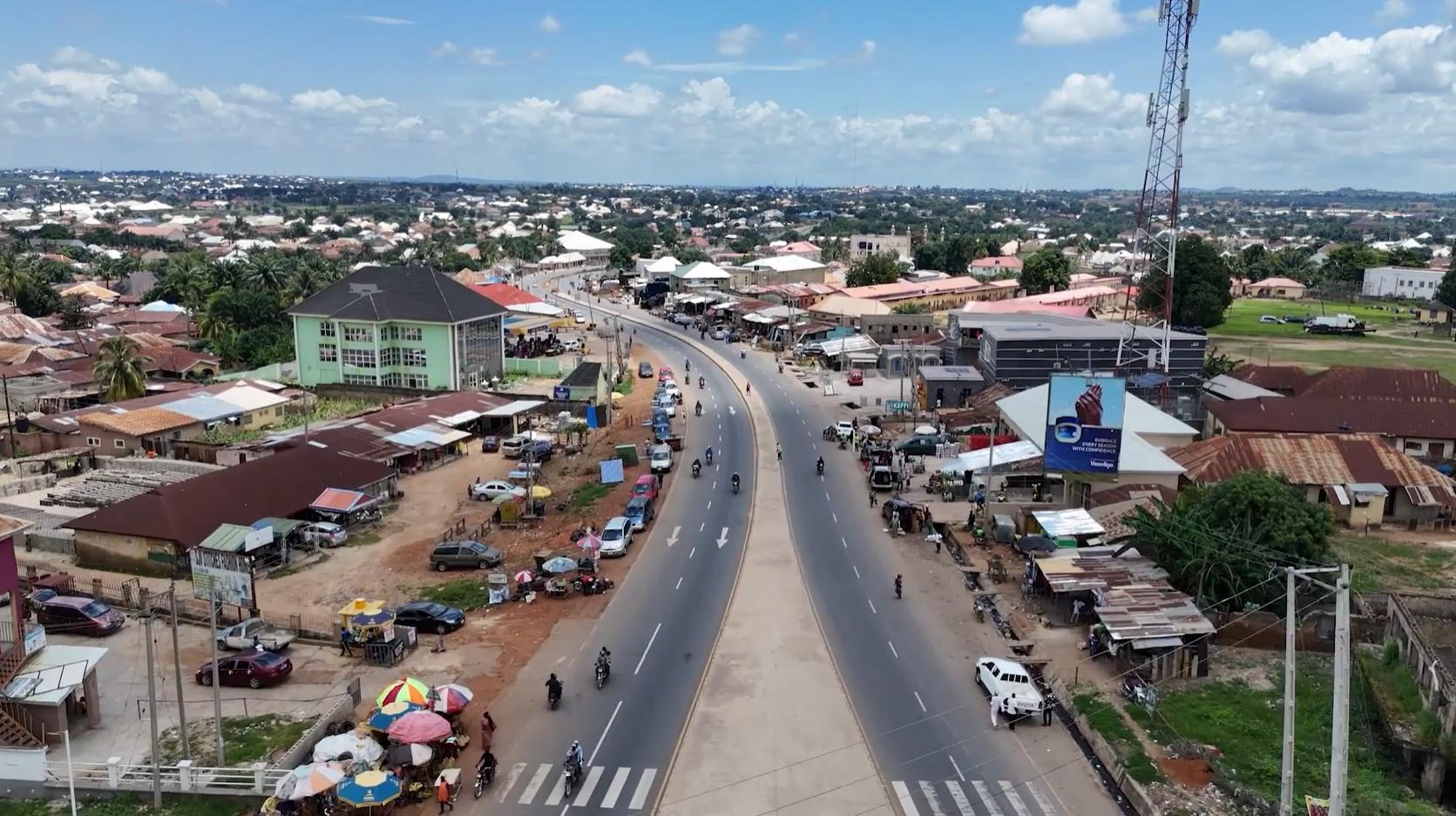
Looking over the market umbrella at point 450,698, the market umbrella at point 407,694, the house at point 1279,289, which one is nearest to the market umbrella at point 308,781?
the market umbrella at point 407,694

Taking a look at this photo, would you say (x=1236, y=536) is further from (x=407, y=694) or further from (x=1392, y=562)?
(x=407, y=694)

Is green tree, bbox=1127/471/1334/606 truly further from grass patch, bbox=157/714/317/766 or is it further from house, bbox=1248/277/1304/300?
house, bbox=1248/277/1304/300

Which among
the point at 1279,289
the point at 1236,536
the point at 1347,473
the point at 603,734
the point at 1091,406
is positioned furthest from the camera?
the point at 1279,289

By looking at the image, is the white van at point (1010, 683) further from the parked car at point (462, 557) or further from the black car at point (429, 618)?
the parked car at point (462, 557)

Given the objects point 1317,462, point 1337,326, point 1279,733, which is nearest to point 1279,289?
point 1337,326

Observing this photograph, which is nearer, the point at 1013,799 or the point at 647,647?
the point at 1013,799

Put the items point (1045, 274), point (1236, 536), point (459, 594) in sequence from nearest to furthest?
point (1236, 536) < point (459, 594) < point (1045, 274)
